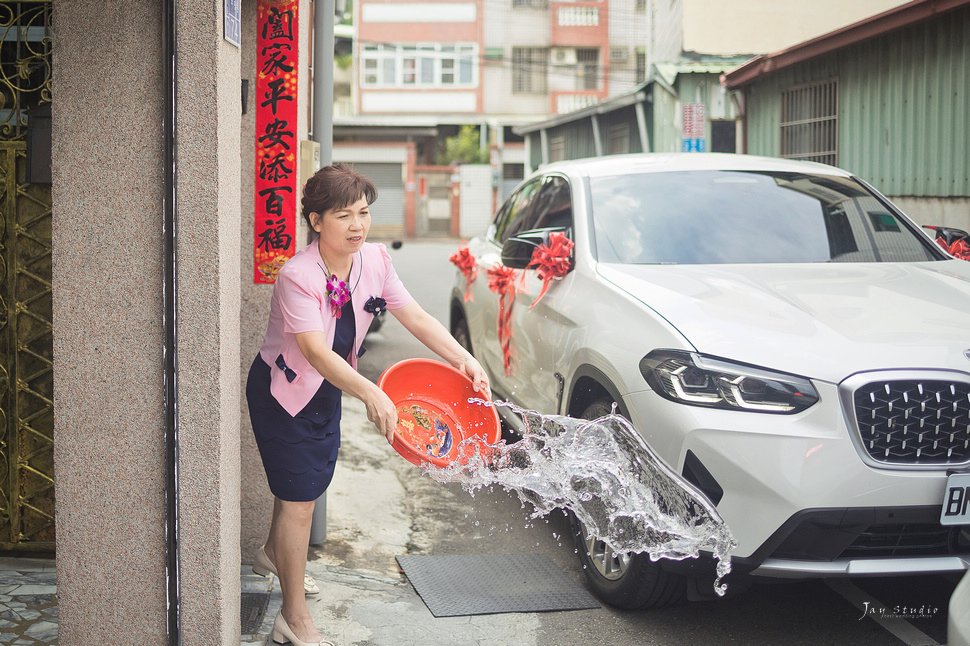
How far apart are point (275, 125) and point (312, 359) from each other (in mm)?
1511

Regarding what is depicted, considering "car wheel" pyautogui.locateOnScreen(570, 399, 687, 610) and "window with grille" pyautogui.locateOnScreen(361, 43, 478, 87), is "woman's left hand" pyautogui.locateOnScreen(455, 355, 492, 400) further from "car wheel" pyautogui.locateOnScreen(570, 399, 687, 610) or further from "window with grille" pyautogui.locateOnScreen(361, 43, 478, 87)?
"window with grille" pyautogui.locateOnScreen(361, 43, 478, 87)

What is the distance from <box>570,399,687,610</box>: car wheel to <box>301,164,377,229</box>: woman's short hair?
1.42 meters

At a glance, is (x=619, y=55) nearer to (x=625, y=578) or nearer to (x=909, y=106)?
(x=909, y=106)

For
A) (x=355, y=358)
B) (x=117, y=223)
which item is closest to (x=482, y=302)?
(x=355, y=358)

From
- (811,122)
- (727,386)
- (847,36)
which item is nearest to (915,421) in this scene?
(727,386)

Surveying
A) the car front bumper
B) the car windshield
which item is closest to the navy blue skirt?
the car front bumper

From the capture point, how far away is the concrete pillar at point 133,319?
3357mm

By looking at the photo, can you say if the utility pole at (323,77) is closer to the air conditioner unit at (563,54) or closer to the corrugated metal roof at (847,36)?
the corrugated metal roof at (847,36)

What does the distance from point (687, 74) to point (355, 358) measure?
1871cm

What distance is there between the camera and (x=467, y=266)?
23.8ft

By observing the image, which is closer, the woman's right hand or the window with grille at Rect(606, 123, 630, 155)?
the woman's right hand

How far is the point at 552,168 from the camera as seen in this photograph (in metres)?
6.54

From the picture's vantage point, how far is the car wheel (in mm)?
4227

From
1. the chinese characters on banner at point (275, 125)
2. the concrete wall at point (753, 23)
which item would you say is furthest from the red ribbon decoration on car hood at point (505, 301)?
the concrete wall at point (753, 23)
